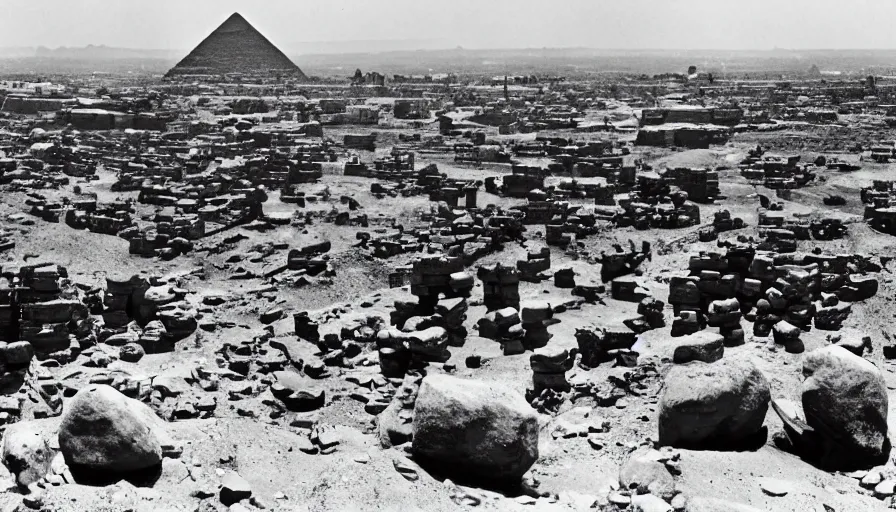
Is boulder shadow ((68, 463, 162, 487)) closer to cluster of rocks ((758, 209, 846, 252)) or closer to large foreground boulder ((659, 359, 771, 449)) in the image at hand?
large foreground boulder ((659, 359, 771, 449))

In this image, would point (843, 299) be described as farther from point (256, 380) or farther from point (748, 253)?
point (256, 380)

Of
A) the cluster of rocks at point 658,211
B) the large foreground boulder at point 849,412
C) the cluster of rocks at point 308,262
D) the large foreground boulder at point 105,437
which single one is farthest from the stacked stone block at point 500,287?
the cluster of rocks at point 658,211

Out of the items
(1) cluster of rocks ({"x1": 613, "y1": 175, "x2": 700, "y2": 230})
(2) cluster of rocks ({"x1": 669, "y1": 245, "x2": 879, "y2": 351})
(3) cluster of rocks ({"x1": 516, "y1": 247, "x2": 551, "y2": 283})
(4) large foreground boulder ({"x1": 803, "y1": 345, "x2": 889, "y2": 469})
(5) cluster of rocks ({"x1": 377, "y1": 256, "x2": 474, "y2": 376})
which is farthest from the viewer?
(1) cluster of rocks ({"x1": 613, "y1": 175, "x2": 700, "y2": 230})

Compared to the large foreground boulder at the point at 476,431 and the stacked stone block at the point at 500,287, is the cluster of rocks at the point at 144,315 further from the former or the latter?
the large foreground boulder at the point at 476,431

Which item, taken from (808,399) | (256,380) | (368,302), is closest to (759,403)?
(808,399)

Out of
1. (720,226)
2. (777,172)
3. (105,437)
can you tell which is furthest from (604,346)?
(777,172)

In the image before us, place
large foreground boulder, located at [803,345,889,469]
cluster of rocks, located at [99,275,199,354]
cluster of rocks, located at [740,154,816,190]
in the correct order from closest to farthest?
large foreground boulder, located at [803,345,889,469] → cluster of rocks, located at [99,275,199,354] → cluster of rocks, located at [740,154,816,190]

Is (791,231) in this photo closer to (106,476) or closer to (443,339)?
(443,339)

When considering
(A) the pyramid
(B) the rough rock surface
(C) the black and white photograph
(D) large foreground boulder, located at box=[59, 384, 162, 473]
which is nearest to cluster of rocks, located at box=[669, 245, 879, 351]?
(C) the black and white photograph

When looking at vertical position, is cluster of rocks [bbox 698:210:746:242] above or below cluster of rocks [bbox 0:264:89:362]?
below
